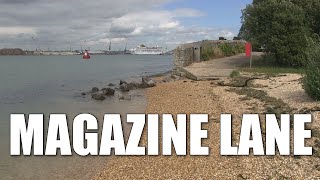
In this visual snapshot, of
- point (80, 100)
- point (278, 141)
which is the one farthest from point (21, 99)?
point (278, 141)

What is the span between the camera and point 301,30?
32812 mm

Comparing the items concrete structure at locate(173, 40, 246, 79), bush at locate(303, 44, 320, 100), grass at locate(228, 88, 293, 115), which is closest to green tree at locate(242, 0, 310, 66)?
grass at locate(228, 88, 293, 115)

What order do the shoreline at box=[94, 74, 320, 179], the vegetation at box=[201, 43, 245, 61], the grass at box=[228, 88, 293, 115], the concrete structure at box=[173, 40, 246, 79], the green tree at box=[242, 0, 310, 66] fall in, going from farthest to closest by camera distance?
the vegetation at box=[201, 43, 245, 61] < the concrete structure at box=[173, 40, 246, 79] < the green tree at box=[242, 0, 310, 66] < the grass at box=[228, 88, 293, 115] < the shoreline at box=[94, 74, 320, 179]

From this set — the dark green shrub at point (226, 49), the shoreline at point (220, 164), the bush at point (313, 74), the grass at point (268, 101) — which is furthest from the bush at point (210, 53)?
the bush at point (313, 74)

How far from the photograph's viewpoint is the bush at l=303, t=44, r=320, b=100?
1559 centimetres

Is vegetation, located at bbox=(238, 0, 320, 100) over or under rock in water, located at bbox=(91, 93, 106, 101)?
over

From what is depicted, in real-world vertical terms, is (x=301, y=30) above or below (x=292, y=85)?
above

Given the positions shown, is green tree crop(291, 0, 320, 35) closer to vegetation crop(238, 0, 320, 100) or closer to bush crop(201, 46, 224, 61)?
vegetation crop(238, 0, 320, 100)

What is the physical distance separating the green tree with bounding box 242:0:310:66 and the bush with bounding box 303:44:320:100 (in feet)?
52.7

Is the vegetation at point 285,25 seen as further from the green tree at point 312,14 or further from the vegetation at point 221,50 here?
the vegetation at point 221,50

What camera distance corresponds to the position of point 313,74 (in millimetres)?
15883

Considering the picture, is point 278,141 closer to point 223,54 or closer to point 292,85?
point 292,85

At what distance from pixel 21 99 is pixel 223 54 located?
26.3 meters

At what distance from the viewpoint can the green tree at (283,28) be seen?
3256cm
